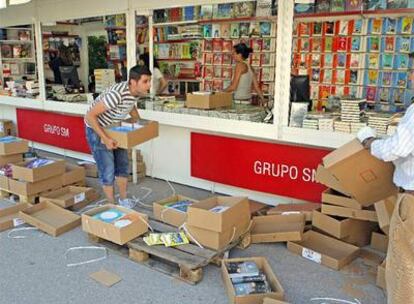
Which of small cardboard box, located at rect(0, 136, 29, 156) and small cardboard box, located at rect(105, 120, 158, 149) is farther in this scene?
small cardboard box, located at rect(0, 136, 29, 156)

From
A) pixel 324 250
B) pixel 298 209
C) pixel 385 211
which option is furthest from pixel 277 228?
pixel 385 211

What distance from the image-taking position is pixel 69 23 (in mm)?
6633

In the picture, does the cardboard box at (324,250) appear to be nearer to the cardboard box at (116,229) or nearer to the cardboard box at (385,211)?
the cardboard box at (385,211)

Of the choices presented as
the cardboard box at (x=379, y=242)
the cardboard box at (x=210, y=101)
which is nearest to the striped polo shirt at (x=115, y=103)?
the cardboard box at (x=210, y=101)

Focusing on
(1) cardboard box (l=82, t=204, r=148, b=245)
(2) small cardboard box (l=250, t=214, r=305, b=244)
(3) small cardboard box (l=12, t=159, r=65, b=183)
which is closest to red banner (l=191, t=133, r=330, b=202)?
(2) small cardboard box (l=250, t=214, r=305, b=244)

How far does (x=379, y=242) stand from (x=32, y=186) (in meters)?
3.38

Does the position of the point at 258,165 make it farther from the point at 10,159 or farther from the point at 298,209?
the point at 10,159

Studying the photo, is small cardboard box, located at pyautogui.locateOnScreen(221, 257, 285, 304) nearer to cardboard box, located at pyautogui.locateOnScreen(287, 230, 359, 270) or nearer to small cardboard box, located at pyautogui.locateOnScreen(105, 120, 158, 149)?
cardboard box, located at pyautogui.locateOnScreen(287, 230, 359, 270)

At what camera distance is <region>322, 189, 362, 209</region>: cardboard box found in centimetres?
337

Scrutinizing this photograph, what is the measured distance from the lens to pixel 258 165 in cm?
436

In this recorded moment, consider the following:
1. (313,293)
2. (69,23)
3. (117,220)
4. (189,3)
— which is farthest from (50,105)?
(313,293)

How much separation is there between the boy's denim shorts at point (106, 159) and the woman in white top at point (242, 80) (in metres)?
1.65

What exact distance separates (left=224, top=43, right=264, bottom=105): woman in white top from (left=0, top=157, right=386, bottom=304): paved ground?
2196 millimetres

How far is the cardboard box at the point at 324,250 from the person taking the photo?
125 inches
